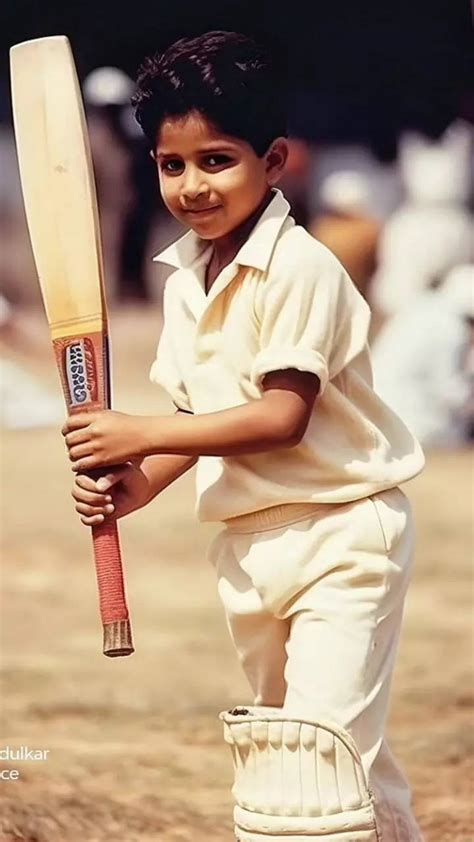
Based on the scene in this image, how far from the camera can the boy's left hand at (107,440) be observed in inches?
93.9

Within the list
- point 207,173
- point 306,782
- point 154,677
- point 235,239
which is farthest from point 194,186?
point 154,677

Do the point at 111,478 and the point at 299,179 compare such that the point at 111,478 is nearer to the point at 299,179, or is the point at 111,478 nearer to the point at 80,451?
the point at 80,451

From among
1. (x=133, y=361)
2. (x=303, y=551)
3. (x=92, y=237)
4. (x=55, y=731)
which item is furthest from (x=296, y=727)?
(x=133, y=361)

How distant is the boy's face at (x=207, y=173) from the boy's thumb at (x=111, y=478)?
0.36 m

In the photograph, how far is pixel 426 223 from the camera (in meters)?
9.30

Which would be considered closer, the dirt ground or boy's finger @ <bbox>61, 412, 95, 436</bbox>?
boy's finger @ <bbox>61, 412, 95, 436</bbox>

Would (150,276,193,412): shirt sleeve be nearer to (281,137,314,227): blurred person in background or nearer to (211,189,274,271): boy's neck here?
(211,189,274,271): boy's neck

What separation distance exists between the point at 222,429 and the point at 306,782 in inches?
19.3

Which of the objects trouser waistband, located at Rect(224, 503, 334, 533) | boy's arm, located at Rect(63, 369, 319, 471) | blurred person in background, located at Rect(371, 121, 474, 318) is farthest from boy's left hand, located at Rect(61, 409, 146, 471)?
blurred person in background, located at Rect(371, 121, 474, 318)

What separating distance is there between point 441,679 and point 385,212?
4.91 meters

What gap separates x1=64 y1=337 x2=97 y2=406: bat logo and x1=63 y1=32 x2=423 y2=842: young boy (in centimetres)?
6

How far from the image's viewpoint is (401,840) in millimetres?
2553

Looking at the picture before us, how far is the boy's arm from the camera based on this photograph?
7.80ft

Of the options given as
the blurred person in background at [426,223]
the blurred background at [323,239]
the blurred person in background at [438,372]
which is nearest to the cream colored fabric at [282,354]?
the blurred background at [323,239]
